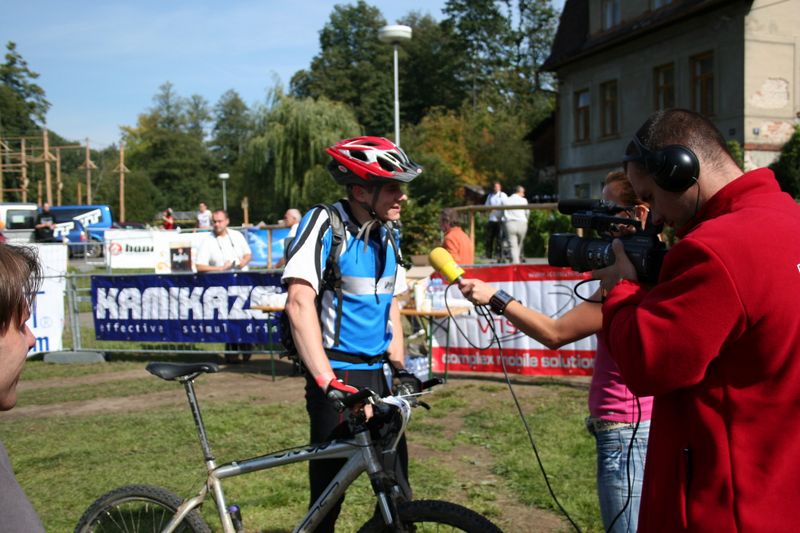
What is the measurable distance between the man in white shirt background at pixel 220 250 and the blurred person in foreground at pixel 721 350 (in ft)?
31.5

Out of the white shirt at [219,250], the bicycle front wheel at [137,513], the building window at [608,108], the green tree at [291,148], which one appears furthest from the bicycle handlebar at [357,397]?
the green tree at [291,148]

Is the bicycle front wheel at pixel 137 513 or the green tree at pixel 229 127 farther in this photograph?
the green tree at pixel 229 127

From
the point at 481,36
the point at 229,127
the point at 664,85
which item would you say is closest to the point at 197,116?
the point at 229,127

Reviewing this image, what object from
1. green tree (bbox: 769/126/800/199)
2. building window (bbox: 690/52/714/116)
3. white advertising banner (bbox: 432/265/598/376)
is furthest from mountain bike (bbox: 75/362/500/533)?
building window (bbox: 690/52/714/116)

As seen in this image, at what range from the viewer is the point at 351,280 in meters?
3.24

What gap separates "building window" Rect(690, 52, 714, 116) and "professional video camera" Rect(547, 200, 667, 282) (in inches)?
961

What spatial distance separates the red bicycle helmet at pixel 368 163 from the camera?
10.4 ft

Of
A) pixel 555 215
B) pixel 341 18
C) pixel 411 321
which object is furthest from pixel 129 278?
pixel 341 18

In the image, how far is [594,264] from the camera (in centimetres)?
210

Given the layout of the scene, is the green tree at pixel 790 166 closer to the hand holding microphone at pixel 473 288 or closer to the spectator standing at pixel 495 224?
the spectator standing at pixel 495 224

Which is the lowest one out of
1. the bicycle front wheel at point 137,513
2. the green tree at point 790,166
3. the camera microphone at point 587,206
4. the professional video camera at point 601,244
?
the bicycle front wheel at point 137,513

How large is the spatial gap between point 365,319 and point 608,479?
47.7 inches

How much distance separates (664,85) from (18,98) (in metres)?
64.6

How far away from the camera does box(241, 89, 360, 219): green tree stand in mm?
41031
